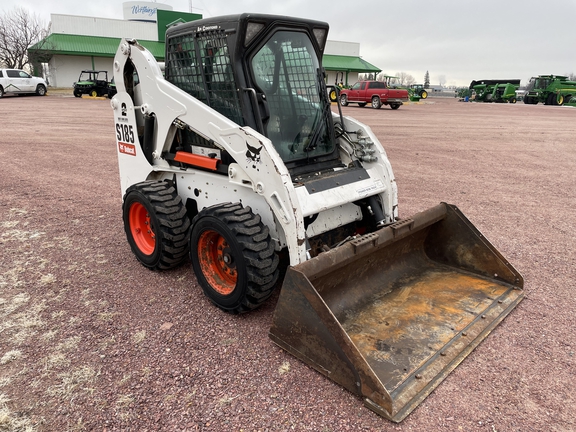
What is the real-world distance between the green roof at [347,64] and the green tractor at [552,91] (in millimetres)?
17647

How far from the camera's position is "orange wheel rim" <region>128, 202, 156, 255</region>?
449 centimetres

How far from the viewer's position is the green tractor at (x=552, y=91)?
36.3m

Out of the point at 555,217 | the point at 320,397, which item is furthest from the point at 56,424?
the point at 555,217

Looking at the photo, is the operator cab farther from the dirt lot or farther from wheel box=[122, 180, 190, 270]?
the dirt lot

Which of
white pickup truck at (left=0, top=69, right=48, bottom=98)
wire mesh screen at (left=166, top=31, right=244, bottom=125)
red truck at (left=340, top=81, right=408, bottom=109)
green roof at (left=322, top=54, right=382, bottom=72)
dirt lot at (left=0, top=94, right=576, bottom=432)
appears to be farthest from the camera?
green roof at (left=322, top=54, right=382, bottom=72)

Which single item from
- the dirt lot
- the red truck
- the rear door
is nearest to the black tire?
the red truck

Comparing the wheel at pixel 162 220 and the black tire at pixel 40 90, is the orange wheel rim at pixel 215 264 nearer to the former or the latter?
the wheel at pixel 162 220

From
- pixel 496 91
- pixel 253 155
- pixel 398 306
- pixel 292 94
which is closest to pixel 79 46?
pixel 496 91

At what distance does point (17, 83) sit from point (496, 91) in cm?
3861

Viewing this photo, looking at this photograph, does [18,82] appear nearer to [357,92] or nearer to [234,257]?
[357,92]

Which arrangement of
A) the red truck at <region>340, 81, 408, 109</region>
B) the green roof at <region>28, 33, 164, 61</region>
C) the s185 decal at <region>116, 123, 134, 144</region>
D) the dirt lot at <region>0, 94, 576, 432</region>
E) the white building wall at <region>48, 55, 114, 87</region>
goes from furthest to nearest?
the white building wall at <region>48, 55, 114, 87</region>, the green roof at <region>28, 33, 164, 61</region>, the red truck at <region>340, 81, 408, 109</region>, the s185 decal at <region>116, 123, 134, 144</region>, the dirt lot at <region>0, 94, 576, 432</region>

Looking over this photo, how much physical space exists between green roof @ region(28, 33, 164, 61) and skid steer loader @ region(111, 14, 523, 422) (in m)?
35.0

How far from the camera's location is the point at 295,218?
3.20 meters

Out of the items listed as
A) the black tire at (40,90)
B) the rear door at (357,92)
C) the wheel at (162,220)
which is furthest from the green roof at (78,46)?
the wheel at (162,220)
